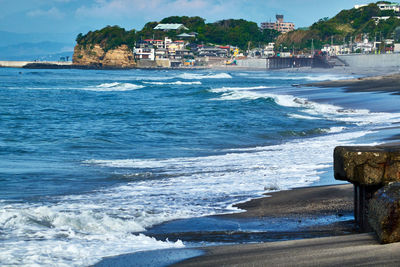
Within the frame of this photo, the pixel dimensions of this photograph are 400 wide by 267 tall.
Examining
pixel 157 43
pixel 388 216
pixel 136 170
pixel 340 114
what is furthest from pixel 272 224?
pixel 157 43

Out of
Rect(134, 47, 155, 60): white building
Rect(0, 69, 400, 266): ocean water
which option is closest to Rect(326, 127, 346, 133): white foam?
Rect(0, 69, 400, 266): ocean water

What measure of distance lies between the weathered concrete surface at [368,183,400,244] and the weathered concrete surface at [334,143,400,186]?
75 cm

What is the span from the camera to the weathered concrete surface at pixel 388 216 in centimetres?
387

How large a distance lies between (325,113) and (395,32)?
153455 mm

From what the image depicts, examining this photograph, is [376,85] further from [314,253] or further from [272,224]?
[314,253]

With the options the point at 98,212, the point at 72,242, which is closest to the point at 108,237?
the point at 72,242

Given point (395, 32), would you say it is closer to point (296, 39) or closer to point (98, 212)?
point (296, 39)

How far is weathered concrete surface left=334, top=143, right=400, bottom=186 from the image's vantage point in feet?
15.8

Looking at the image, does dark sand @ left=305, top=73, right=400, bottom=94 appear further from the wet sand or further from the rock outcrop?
the wet sand

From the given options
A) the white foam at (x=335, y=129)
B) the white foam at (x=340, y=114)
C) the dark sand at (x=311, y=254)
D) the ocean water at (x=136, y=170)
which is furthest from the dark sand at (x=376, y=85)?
the dark sand at (x=311, y=254)

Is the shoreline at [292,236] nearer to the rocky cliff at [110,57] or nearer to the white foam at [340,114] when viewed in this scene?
the white foam at [340,114]

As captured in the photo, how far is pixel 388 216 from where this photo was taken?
3.89 m

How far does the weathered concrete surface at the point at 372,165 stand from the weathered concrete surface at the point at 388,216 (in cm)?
75

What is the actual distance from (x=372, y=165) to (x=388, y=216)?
1023mm
